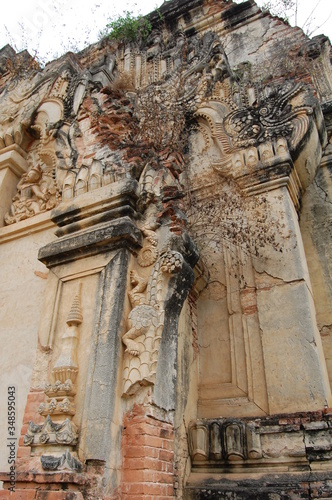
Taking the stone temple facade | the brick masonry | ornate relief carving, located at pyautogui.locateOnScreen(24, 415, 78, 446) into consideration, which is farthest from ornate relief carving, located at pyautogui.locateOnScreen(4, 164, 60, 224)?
the brick masonry

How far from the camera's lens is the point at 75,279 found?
3.89 metres

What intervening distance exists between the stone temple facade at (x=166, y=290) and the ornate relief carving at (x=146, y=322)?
0.01m

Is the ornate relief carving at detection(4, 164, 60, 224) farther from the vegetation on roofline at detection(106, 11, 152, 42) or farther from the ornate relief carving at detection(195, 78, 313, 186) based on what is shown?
the vegetation on roofline at detection(106, 11, 152, 42)

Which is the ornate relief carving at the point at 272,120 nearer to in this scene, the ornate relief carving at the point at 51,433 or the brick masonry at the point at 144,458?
the brick masonry at the point at 144,458

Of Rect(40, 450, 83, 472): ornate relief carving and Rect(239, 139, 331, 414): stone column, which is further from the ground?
Rect(239, 139, 331, 414): stone column

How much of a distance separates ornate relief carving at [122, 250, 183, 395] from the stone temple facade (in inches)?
0.5

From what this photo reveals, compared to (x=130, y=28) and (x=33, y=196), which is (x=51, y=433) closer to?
(x=33, y=196)

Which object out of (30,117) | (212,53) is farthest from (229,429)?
(212,53)

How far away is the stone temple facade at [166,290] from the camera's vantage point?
10.4ft

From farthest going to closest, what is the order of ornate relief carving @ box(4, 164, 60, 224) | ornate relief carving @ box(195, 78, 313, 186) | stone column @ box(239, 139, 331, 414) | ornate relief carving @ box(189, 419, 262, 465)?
ornate relief carving @ box(4, 164, 60, 224)
ornate relief carving @ box(195, 78, 313, 186)
stone column @ box(239, 139, 331, 414)
ornate relief carving @ box(189, 419, 262, 465)

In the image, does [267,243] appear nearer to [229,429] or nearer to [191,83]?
[229,429]

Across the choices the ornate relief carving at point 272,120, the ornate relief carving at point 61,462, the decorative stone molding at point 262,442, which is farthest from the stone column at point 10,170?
the decorative stone molding at point 262,442

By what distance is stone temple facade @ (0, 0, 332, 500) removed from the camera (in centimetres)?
316

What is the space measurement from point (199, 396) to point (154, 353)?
1.39 meters
